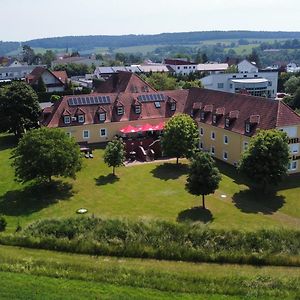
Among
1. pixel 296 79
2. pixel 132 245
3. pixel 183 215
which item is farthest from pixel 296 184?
pixel 296 79

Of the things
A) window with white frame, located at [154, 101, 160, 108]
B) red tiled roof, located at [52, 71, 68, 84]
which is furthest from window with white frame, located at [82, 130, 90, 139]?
red tiled roof, located at [52, 71, 68, 84]

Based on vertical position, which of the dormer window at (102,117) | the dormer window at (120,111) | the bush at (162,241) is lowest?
the bush at (162,241)

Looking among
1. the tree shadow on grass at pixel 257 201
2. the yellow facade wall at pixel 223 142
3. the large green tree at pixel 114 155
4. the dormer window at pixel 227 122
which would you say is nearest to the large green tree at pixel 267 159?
the tree shadow on grass at pixel 257 201

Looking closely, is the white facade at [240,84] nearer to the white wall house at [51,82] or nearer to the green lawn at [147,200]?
the white wall house at [51,82]

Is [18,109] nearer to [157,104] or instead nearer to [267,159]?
[157,104]

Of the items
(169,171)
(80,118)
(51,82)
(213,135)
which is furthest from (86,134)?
(51,82)

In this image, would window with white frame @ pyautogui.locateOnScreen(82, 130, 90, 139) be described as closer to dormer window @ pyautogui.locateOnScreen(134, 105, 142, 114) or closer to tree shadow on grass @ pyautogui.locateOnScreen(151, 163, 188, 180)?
dormer window @ pyautogui.locateOnScreen(134, 105, 142, 114)

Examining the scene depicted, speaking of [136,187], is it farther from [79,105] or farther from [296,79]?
[296,79]

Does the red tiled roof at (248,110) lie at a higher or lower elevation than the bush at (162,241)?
higher
